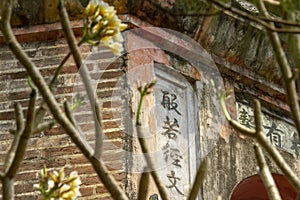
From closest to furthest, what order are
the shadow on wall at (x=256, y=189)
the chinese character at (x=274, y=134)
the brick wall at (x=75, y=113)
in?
1. the brick wall at (x=75, y=113)
2. the shadow on wall at (x=256, y=189)
3. the chinese character at (x=274, y=134)

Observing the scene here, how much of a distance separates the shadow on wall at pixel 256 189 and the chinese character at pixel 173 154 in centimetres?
47

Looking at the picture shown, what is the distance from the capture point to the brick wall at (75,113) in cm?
514

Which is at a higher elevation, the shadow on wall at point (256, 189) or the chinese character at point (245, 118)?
the chinese character at point (245, 118)

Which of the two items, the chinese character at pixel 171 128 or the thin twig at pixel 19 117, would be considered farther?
the chinese character at pixel 171 128

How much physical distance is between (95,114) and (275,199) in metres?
0.55

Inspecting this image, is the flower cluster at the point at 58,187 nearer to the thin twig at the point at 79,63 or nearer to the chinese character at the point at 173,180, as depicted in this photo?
the thin twig at the point at 79,63

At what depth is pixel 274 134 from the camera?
6.10 metres

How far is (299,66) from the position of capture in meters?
3.03

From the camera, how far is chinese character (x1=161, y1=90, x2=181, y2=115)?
5.54 meters

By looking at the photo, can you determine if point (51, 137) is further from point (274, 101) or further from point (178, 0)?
point (274, 101)

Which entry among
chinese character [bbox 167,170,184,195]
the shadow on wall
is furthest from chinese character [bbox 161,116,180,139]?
the shadow on wall

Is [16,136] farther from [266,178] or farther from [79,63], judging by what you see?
[266,178]

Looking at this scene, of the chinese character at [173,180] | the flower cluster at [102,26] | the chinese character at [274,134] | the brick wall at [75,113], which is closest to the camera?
the flower cluster at [102,26]

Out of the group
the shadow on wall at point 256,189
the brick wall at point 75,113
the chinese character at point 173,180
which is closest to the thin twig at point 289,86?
the brick wall at point 75,113
